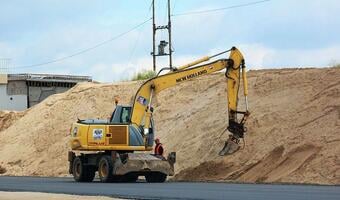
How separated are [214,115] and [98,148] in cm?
1149

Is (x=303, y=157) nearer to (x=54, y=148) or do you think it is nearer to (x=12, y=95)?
(x=54, y=148)

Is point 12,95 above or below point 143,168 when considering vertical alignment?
above

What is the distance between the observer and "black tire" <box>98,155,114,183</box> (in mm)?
34800

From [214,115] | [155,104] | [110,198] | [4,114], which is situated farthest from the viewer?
[4,114]

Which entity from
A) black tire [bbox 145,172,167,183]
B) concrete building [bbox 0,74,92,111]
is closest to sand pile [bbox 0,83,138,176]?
concrete building [bbox 0,74,92,111]

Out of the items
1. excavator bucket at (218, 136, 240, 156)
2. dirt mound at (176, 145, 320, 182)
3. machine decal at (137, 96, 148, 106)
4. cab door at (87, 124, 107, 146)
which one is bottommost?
dirt mound at (176, 145, 320, 182)

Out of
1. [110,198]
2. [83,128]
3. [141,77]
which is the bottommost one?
[110,198]

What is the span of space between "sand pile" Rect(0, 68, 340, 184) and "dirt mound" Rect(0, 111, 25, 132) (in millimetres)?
2271

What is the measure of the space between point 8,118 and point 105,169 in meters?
31.8

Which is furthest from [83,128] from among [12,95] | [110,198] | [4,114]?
[12,95]

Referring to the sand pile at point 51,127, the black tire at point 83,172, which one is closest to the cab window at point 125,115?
the black tire at point 83,172

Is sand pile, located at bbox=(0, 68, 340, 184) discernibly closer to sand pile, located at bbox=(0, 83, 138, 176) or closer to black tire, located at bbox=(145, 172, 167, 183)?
sand pile, located at bbox=(0, 83, 138, 176)

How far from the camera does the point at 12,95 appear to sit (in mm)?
74750

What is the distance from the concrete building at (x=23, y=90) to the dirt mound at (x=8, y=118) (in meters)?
8.08
